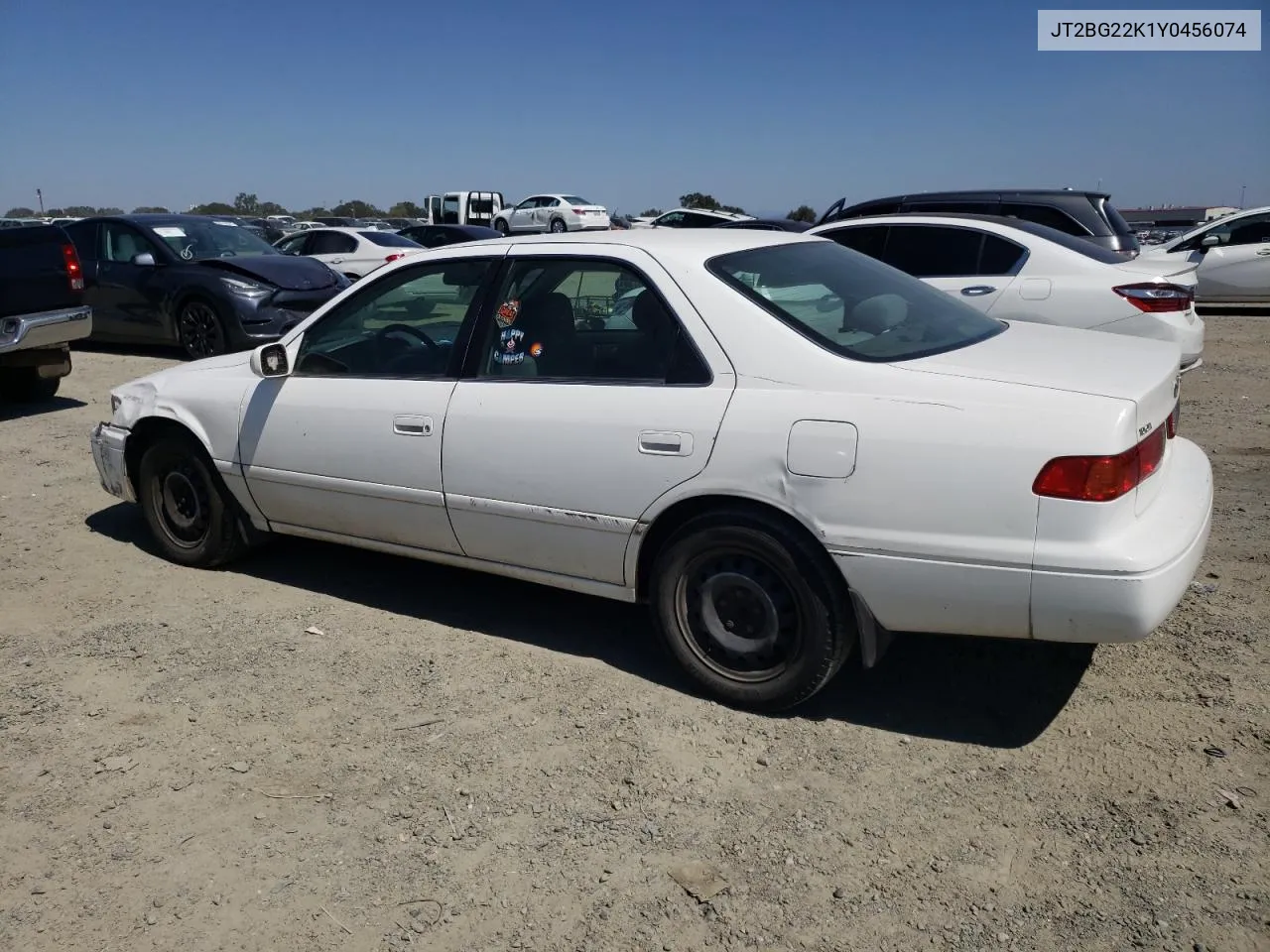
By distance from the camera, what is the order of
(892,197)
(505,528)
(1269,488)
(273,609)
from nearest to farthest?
(505,528)
(273,609)
(1269,488)
(892,197)

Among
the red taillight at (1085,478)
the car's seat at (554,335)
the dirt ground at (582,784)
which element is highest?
the car's seat at (554,335)

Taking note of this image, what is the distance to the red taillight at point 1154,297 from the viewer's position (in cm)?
759

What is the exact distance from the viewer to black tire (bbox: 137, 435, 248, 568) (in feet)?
16.7

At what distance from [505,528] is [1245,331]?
1203 cm

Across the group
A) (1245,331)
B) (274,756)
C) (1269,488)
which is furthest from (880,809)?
(1245,331)

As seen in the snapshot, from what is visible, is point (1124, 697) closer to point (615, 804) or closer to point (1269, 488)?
point (615, 804)

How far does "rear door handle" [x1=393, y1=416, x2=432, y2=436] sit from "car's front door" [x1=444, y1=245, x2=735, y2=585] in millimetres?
106

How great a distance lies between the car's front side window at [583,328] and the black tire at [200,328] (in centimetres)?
766

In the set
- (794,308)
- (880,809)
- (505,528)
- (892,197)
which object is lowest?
(880,809)

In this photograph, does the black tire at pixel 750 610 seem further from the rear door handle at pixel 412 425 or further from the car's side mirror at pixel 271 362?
the car's side mirror at pixel 271 362

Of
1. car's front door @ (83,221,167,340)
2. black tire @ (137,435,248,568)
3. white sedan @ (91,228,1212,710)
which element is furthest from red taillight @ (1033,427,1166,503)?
car's front door @ (83,221,167,340)

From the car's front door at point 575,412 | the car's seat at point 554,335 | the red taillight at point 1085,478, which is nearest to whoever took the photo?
the red taillight at point 1085,478

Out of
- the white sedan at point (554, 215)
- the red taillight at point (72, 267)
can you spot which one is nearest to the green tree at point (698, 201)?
the white sedan at point (554, 215)

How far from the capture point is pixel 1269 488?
236 inches
